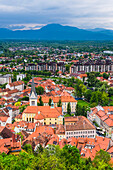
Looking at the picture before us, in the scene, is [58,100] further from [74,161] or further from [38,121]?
[74,161]

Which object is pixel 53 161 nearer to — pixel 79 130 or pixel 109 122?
pixel 79 130

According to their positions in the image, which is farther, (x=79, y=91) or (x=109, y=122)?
(x=79, y=91)

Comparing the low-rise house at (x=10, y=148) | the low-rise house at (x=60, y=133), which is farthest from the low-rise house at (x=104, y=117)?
the low-rise house at (x=10, y=148)

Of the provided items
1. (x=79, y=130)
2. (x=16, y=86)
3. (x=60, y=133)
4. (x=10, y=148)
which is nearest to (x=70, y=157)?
(x=10, y=148)

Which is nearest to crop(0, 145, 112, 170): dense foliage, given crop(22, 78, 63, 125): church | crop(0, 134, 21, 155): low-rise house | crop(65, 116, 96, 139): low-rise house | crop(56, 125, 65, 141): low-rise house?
A: crop(0, 134, 21, 155): low-rise house

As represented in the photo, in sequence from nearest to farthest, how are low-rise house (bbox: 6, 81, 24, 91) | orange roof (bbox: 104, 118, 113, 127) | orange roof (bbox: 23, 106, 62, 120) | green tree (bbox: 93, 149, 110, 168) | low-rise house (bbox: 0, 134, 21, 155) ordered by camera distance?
green tree (bbox: 93, 149, 110, 168) → low-rise house (bbox: 0, 134, 21, 155) → orange roof (bbox: 104, 118, 113, 127) → orange roof (bbox: 23, 106, 62, 120) → low-rise house (bbox: 6, 81, 24, 91)

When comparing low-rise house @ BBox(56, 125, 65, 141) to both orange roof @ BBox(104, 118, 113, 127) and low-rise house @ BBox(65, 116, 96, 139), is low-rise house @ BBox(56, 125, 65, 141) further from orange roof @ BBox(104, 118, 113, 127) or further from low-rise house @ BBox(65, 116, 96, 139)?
orange roof @ BBox(104, 118, 113, 127)

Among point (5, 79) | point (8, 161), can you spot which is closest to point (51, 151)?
point (8, 161)

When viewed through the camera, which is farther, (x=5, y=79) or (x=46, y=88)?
(x=5, y=79)

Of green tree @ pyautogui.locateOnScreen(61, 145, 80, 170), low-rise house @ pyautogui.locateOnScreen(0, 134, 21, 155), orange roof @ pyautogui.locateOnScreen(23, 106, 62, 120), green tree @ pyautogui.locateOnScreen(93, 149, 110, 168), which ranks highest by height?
green tree @ pyautogui.locateOnScreen(61, 145, 80, 170)

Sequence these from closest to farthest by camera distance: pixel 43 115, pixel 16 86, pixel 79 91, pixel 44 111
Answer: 1. pixel 43 115
2. pixel 44 111
3. pixel 79 91
4. pixel 16 86

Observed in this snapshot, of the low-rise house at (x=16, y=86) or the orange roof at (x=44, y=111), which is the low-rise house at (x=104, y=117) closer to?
the orange roof at (x=44, y=111)
